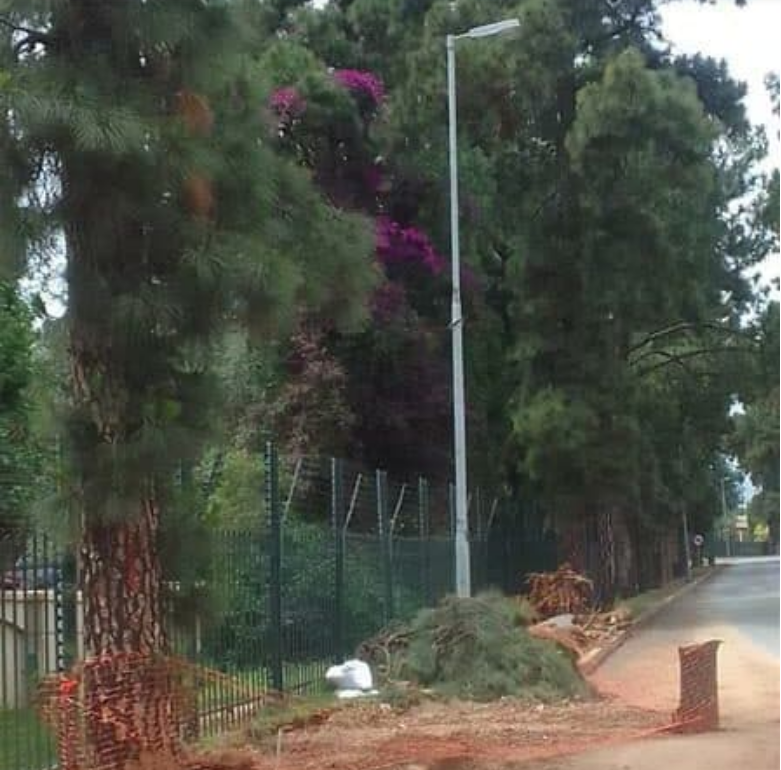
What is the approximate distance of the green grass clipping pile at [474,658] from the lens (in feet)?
48.5

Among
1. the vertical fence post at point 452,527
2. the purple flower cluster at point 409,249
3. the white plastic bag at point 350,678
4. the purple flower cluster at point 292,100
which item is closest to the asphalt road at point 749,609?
the vertical fence post at point 452,527

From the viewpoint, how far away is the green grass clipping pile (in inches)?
582

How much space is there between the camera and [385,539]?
1836 cm

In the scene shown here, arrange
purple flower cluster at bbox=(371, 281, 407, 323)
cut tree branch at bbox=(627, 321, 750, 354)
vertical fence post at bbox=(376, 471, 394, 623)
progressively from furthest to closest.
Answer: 1. cut tree branch at bbox=(627, 321, 750, 354)
2. purple flower cluster at bbox=(371, 281, 407, 323)
3. vertical fence post at bbox=(376, 471, 394, 623)

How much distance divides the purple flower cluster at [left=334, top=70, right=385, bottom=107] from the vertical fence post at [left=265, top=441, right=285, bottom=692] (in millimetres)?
16439

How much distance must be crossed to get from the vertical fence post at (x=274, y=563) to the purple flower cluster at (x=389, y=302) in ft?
42.8

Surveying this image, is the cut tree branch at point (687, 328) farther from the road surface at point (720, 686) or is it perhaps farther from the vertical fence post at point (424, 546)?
the vertical fence post at point (424, 546)

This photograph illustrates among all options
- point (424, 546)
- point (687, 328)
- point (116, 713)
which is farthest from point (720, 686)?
point (687, 328)

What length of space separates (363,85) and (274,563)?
17361 millimetres

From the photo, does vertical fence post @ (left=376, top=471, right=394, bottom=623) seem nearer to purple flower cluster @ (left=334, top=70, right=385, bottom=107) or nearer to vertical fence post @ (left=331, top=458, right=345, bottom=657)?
vertical fence post @ (left=331, top=458, right=345, bottom=657)

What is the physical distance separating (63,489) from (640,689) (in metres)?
10.6

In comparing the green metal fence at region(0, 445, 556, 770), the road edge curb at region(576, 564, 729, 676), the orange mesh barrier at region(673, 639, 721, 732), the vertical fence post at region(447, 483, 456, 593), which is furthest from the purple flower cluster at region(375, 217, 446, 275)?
the orange mesh barrier at region(673, 639, 721, 732)

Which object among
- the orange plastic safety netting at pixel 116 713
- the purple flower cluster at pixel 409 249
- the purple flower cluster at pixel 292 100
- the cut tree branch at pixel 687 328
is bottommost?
the orange plastic safety netting at pixel 116 713

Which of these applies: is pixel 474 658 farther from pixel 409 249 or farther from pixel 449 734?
pixel 409 249
